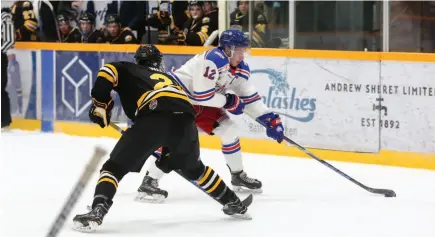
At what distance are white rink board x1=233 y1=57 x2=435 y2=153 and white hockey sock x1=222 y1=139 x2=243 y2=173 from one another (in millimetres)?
1388

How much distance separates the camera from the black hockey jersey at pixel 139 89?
4586 millimetres

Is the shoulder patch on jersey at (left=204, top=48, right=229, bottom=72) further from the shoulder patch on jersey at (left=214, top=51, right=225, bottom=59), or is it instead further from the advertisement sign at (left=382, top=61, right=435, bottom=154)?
the advertisement sign at (left=382, top=61, right=435, bottom=154)

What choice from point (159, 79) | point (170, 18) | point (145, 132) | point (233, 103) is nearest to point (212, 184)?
point (145, 132)

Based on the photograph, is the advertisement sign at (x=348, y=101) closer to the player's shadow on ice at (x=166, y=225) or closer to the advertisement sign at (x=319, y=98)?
the advertisement sign at (x=319, y=98)

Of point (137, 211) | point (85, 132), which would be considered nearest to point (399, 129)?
point (137, 211)

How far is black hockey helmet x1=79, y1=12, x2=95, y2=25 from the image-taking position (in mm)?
9062

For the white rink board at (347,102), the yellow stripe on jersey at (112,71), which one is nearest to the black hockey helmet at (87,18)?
the white rink board at (347,102)

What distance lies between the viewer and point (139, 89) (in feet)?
15.3

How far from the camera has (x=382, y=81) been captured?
264 inches

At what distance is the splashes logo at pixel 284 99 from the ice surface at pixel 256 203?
13.8 inches

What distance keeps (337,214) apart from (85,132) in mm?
3754

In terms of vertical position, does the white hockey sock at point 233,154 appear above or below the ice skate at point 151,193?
above

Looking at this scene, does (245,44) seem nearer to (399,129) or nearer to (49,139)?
(399,129)

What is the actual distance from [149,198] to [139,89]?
0.99 m
